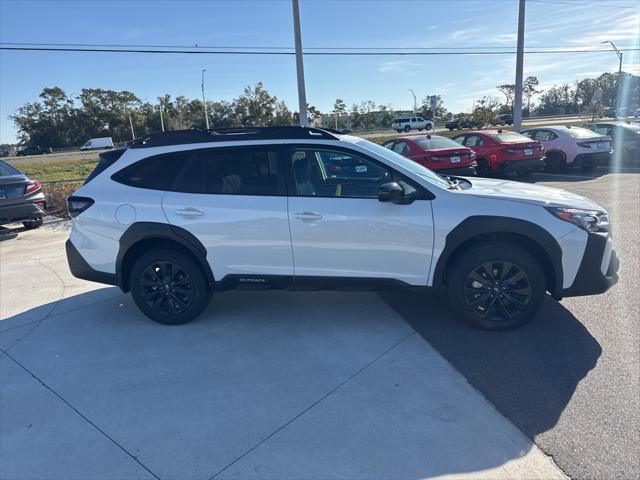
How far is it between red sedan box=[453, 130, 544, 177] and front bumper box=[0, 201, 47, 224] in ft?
37.4

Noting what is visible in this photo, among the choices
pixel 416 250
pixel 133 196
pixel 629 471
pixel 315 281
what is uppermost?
pixel 133 196

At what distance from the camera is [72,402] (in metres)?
3.26

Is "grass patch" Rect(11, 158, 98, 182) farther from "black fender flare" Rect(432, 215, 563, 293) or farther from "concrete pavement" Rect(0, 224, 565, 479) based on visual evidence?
"black fender flare" Rect(432, 215, 563, 293)

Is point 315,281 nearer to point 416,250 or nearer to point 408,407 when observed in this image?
point 416,250

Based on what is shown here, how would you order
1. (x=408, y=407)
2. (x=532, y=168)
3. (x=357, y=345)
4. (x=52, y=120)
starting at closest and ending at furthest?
(x=408, y=407) → (x=357, y=345) → (x=532, y=168) → (x=52, y=120)

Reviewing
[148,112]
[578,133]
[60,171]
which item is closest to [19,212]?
[578,133]

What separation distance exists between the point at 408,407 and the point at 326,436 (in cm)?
61

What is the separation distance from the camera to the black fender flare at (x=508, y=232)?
3779 millimetres

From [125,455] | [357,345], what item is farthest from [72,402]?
[357,345]

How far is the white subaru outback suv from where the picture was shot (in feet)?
12.6

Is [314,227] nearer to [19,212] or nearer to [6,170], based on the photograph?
[19,212]

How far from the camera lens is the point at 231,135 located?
4.33m

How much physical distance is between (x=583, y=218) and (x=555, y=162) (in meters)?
12.0

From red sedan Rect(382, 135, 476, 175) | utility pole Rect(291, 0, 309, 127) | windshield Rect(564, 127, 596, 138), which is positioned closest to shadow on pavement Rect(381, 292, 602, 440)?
red sedan Rect(382, 135, 476, 175)
